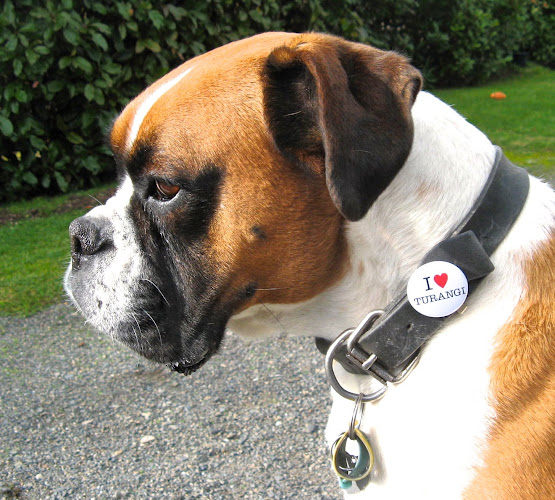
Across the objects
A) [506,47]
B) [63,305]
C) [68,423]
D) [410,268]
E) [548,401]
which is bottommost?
[506,47]

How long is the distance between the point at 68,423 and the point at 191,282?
1820mm

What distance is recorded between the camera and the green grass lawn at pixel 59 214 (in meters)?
5.09

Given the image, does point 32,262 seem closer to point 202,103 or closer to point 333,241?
point 202,103

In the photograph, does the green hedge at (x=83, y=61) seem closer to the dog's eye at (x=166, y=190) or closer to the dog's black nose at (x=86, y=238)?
the dog's black nose at (x=86, y=238)

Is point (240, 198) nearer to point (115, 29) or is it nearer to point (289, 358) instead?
point (289, 358)

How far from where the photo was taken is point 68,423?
3.48 metres

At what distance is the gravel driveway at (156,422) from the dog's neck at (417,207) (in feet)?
3.24

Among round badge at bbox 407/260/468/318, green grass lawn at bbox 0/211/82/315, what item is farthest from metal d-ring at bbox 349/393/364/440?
green grass lawn at bbox 0/211/82/315

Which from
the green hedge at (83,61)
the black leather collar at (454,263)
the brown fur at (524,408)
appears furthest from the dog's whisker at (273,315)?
the green hedge at (83,61)

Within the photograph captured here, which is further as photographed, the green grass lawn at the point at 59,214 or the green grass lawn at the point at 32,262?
the green grass lawn at the point at 59,214

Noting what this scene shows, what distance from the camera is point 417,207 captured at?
195cm

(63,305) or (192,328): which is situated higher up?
(192,328)

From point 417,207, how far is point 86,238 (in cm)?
108

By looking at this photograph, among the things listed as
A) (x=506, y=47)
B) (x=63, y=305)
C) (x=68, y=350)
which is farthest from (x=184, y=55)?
(x=506, y=47)
